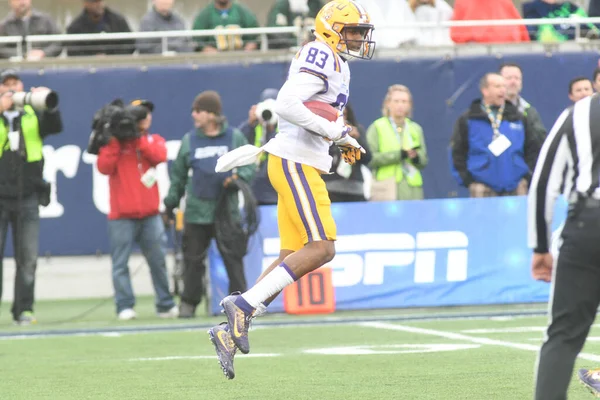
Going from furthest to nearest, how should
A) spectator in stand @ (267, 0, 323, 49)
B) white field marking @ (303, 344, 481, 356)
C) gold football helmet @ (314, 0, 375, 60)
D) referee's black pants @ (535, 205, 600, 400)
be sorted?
spectator in stand @ (267, 0, 323, 49) < white field marking @ (303, 344, 481, 356) < gold football helmet @ (314, 0, 375, 60) < referee's black pants @ (535, 205, 600, 400)

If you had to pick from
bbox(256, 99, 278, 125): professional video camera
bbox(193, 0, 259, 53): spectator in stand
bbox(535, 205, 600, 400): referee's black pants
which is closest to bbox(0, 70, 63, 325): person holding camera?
bbox(256, 99, 278, 125): professional video camera

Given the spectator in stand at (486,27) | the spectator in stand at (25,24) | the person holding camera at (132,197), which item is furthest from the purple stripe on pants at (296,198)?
the spectator in stand at (25,24)

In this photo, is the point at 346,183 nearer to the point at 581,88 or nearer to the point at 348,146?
the point at 581,88

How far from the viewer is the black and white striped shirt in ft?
16.3

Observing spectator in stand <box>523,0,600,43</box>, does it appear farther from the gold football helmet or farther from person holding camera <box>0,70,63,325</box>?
the gold football helmet

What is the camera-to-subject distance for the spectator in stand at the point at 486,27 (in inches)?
621

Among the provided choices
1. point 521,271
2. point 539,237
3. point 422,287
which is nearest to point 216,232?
point 422,287

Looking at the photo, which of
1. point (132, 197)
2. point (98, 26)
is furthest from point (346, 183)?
point (98, 26)

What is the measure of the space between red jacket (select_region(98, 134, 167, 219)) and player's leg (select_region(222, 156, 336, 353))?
5172 millimetres

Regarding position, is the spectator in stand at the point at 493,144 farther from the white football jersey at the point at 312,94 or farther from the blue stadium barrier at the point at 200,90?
the white football jersey at the point at 312,94

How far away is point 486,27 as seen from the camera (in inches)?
621

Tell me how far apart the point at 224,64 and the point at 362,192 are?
2.99 m

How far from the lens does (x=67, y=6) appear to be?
20.3 meters

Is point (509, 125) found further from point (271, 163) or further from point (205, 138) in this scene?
point (271, 163)
